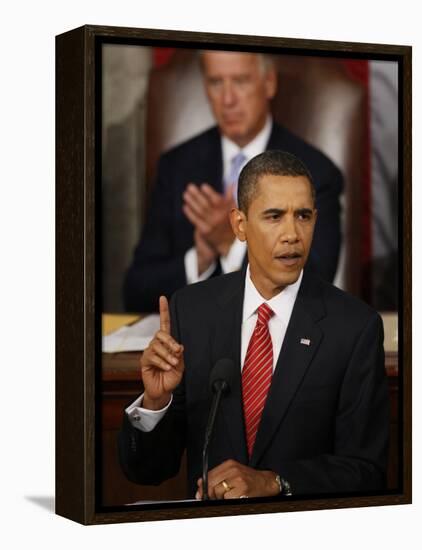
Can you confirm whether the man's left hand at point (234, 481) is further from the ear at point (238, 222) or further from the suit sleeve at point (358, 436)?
the ear at point (238, 222)

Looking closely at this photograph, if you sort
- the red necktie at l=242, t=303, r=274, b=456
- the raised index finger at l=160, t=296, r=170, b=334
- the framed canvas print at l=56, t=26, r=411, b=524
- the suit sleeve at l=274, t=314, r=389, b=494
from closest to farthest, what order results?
the framed canvas print at l=56, t=26, r=411, b=524 → the raised index finger at l=160, t=296, r=170, b=334 → the red necktie at l=242, t=303, r=274, b=456 → the suit sleeve at l=274, t=314, r=389, b=494

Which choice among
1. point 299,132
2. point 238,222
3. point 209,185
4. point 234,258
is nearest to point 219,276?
point 234,258

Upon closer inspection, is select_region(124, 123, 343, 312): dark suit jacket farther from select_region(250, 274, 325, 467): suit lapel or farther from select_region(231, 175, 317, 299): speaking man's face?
select_region(250, 274, 325, 467): suit lapel

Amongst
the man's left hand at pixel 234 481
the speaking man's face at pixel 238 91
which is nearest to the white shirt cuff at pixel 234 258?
the speaking man's face at pixel 238 91

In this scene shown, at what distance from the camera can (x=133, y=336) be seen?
7.77 meters

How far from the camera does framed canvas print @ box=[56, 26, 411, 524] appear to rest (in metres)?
7.72

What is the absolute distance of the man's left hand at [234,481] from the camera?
791 centimetres

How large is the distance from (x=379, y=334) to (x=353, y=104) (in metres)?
1.06

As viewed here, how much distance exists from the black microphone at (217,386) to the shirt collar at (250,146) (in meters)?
0.87

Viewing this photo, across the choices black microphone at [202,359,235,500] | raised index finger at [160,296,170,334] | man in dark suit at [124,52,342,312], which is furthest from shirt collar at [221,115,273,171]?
black microphone at [202,359,235,500]

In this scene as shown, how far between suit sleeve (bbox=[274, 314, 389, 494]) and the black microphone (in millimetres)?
399

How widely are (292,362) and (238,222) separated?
67cm

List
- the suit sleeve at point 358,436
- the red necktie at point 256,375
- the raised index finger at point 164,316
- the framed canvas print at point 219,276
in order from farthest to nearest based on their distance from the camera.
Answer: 1. the suit sleeve at point 358,436
2. the red necktie at point 256,375
3. the raised index finger at point 164,316
4. the framed canvas print at point 219,276

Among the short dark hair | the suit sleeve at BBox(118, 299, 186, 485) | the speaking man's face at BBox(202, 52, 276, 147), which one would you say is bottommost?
the suit sleeve at BBox(118, 299, 186, 485)
